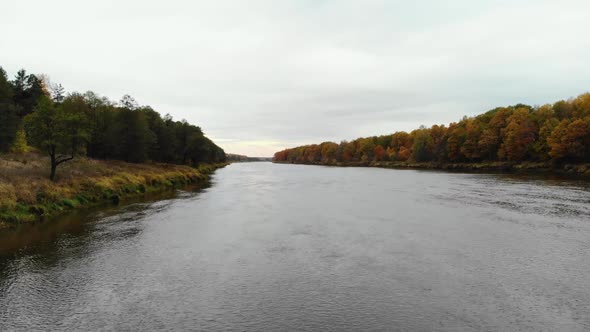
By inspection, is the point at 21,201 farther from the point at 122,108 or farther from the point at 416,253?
the point at 122,108

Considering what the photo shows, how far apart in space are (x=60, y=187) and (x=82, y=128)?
23.7 feet

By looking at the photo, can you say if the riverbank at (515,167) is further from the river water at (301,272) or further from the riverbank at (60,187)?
the riverbank at (60,187)

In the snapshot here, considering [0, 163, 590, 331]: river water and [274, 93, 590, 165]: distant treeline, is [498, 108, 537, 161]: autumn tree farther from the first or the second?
[0, 163, 590, 331]: river water

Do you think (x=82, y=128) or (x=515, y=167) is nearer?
(x=82, y=128)

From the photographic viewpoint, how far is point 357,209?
3519 cm

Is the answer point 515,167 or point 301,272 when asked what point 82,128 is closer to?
point 301,272

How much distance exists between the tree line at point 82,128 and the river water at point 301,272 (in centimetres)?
1047

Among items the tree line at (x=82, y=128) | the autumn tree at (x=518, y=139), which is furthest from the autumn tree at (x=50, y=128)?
the autumn tree at (x=518, y=139)

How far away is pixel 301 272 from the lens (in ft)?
55.3

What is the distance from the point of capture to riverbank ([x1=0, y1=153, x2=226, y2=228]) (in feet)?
90.1

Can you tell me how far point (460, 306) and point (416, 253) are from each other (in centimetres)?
661

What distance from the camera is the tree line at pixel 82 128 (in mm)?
35903

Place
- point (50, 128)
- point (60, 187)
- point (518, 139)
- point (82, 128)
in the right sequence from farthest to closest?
point (518, 139) → point (82, 128) → point (50, 128) → point (60, 187)

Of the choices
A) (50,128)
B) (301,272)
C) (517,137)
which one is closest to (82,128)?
(50,128)
